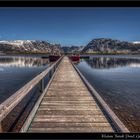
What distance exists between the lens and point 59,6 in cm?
325

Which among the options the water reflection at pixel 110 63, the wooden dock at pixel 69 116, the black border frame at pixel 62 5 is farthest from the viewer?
the water reflection at pixel 110 63

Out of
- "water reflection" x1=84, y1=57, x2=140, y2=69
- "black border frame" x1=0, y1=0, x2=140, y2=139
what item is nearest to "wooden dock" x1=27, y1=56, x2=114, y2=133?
"black border frame" x1=0, y1=0, x2=140, y2=139

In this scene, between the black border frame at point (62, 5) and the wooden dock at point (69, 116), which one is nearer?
the black border frame at point (62, 5)

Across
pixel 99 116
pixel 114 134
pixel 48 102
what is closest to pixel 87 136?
pixel 114 134

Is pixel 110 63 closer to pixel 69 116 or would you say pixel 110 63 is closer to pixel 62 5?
pixel 69 116

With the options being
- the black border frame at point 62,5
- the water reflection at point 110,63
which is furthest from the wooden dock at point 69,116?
the water reflection at point 110,63

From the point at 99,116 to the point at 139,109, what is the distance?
5386 millimetres

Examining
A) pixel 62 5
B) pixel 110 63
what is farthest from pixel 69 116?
pixel 110 63

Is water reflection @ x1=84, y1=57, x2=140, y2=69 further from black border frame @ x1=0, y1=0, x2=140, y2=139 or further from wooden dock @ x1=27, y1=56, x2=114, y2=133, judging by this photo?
black border frame @ x1=0, y1=0, x2=140, y2=139

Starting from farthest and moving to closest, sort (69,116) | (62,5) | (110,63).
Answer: (110,63), (69,116), (62,5)

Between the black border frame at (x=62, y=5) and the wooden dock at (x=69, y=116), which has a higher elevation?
the black border frame at (x=62, y=5)

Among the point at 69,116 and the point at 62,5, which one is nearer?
the point at 62,5

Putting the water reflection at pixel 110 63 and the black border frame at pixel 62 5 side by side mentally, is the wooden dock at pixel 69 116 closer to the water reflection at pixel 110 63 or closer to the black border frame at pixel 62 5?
the black border frame at pixel 62 5

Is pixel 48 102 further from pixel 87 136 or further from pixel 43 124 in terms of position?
pixel 87 136
